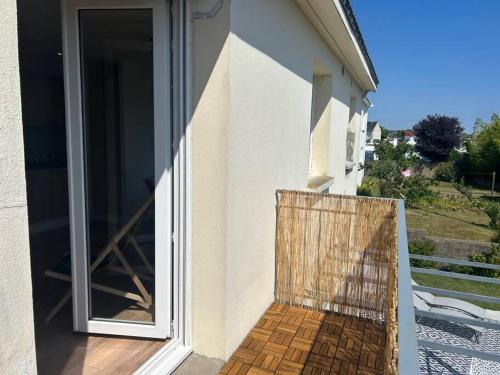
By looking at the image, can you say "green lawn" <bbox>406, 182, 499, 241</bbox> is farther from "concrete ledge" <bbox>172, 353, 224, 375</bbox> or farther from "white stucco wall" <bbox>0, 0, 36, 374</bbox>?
"white stucco wall" <bbox>0, 0, 36, 374</bbox>

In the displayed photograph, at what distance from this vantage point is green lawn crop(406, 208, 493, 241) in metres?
13.5

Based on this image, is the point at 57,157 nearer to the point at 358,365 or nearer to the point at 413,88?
the point at 358,365

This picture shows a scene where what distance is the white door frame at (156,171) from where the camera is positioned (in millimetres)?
2564

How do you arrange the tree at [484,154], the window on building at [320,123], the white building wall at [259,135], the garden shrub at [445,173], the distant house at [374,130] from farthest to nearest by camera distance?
the distant house at [374,130]
the garden shrub at [445,173]
the tree at [484,154]
the window on building at [320,123]
the white building wall at [259,135]

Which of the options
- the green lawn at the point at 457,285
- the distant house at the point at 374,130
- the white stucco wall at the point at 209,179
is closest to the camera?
the white stucco wall at the point at 209,179

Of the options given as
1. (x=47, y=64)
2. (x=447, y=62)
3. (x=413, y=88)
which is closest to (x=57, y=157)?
(x=47, y=64)

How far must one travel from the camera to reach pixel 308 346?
3330 millimetres

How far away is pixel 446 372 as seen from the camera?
5238mm

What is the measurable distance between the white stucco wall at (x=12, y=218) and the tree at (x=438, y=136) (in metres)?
43.9

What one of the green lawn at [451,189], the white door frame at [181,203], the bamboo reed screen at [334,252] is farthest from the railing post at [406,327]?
the green lawn at [451,189]

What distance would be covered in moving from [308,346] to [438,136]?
42434 millimetres

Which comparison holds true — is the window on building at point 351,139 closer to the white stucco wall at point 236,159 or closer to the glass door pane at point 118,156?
the white stucco wall at point 236,159

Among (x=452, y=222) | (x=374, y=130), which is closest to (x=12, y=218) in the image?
(x=452, y=222)

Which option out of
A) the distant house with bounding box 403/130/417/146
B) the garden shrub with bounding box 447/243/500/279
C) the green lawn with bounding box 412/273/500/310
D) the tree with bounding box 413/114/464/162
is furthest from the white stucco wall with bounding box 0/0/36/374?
the tree with bounding box 413/114/464/162
